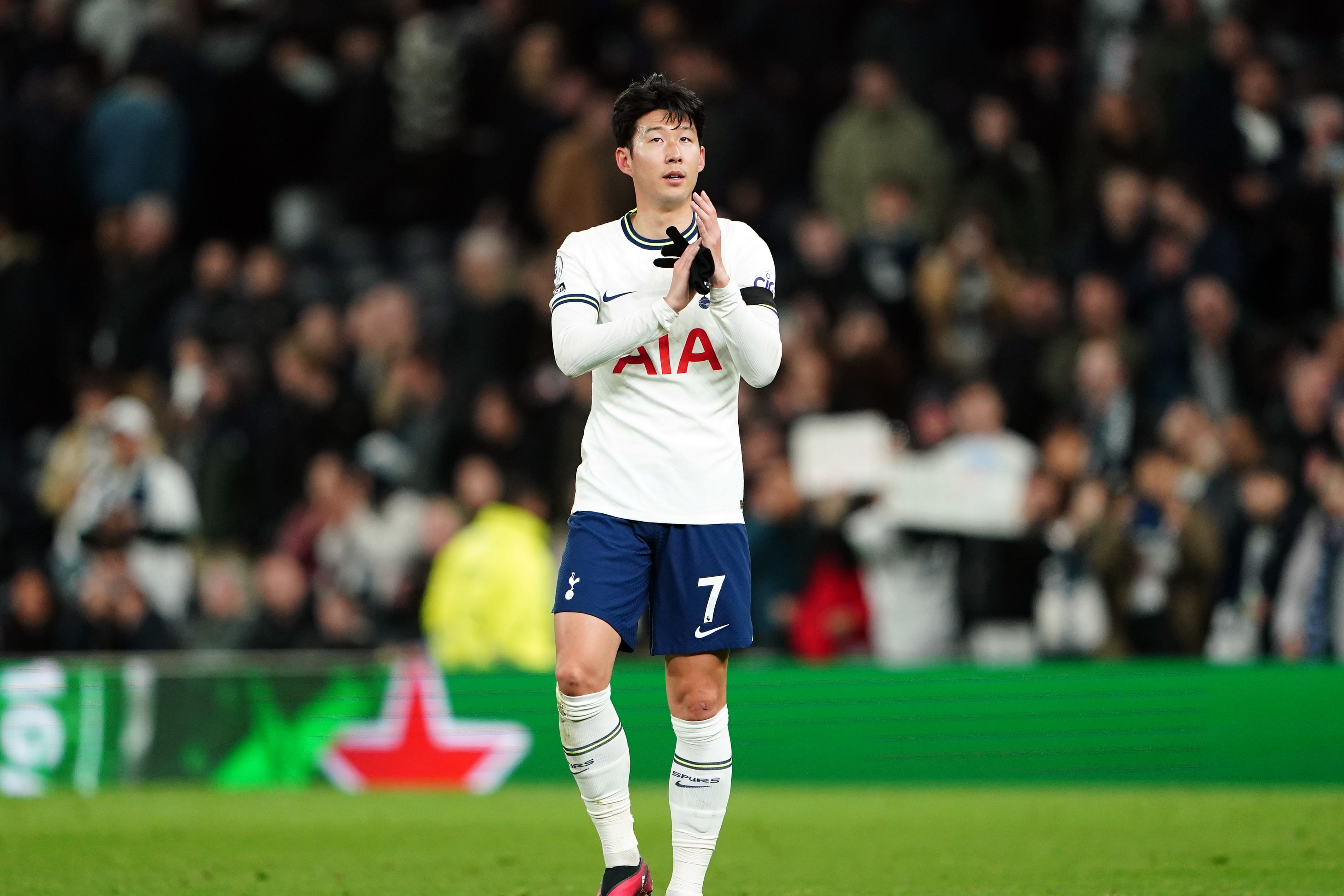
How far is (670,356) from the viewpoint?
6.57m

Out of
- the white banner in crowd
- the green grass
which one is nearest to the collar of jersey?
the green grass

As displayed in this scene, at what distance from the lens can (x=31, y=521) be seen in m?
16.8

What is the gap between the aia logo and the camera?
21.5 feet

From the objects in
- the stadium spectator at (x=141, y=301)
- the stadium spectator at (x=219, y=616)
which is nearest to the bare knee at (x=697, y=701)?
the stadium spectator at (x=219, y=616)

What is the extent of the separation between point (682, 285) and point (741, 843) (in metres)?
3.92

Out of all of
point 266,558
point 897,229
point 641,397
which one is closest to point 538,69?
point 897,229

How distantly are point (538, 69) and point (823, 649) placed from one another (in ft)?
21.9

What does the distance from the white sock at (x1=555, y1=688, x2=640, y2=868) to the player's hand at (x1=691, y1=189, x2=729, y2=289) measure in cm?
135

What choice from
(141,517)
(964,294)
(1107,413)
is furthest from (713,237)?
(141,517)

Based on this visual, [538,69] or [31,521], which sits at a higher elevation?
[538,69]

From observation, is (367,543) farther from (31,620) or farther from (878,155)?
(878,155)

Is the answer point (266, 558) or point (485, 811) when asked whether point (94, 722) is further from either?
point (485, 811)

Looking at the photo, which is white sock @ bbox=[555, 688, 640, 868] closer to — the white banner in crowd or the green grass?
the green grass

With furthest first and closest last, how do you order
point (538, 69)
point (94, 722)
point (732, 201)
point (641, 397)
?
1. point (538, 69)
2. point (732, 201)
3. point (94, 722)
4. point (641, 397)
